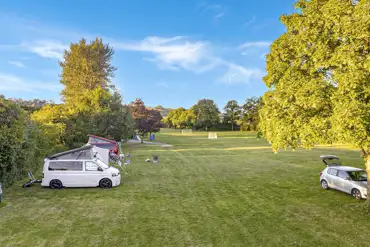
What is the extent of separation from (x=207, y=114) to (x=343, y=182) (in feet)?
292

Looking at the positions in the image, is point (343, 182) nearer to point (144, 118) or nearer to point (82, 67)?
point (144, 118)

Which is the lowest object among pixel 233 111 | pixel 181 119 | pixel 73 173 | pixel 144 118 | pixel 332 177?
pixel 332 177

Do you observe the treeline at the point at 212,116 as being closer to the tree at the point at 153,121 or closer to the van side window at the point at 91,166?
the tree at the point at 153,121

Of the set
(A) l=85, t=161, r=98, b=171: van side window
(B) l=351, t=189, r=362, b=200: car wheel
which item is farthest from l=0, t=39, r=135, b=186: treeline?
(B) l=351, t=189, r=362, b=200: car wheel

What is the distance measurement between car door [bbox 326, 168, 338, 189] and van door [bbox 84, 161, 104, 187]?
13.7 m

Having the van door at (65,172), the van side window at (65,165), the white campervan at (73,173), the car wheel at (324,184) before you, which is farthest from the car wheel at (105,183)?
the car wheel at (324,184)

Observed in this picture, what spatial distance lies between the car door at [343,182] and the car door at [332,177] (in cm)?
22

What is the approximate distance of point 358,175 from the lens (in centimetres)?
1334

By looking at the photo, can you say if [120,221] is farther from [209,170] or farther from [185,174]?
[209,170]

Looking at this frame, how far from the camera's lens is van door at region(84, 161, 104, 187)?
15031 millimetres

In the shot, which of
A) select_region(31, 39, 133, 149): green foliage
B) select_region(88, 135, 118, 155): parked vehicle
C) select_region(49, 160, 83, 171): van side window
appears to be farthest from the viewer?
select_region(31, 39, 133, 149): green foliage

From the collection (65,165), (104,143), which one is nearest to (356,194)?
(65,165)

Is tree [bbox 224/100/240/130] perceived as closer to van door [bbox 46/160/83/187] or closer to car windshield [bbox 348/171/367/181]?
car windshield [bbox 348/171/367/181]

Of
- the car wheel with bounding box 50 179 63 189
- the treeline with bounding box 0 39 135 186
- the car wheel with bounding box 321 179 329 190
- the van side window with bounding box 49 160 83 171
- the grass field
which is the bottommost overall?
the grass field
